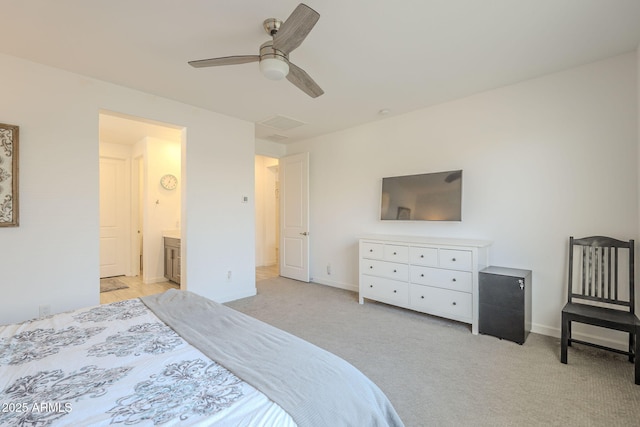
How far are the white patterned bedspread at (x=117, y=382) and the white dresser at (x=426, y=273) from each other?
269 cm

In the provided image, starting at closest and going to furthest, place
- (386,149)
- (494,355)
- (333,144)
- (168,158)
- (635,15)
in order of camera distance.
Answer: (635,15), (494,355), (386,149), (333,144), (168,158)

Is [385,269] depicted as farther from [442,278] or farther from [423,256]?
[442,278]

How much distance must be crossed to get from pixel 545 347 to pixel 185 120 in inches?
179

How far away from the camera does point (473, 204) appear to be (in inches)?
133

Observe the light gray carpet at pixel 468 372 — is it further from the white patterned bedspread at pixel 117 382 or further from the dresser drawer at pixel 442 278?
the white patterned bedspread at pixel 117 382

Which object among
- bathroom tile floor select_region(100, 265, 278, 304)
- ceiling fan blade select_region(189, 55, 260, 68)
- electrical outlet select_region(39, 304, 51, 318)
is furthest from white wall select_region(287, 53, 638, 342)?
electrical outlet select_region(39, 304, 51, 318)

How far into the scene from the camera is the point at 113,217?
18.2ft

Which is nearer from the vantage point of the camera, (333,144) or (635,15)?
(635,15)

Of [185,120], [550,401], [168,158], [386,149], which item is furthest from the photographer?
[168,158]

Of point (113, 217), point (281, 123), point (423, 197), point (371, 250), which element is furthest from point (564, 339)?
point (113, 217)

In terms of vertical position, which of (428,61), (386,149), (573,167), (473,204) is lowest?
(473,204)

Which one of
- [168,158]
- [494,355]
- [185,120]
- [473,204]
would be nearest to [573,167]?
[473,204]

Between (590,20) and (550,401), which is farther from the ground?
(590,20)

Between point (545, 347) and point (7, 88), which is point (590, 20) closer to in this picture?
point (545, 347)
